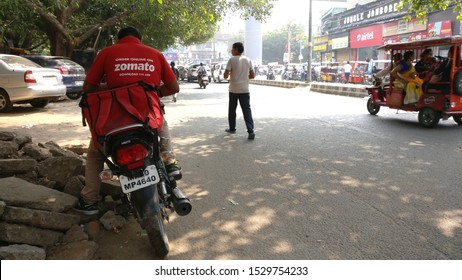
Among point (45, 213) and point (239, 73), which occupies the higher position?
point (239, 73)

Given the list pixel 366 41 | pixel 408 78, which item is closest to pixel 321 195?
pixel 408 78

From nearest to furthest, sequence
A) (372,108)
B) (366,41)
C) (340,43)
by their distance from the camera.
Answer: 1. (372,108)
2. (366,41)
3. (340,43)

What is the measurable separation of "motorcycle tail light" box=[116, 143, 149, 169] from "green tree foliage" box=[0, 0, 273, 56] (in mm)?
9472

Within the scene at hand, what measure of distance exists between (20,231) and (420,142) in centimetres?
650

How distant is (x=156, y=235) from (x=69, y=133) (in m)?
5.80

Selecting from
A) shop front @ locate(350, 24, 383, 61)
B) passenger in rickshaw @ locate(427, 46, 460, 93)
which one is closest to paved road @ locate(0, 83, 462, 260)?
passenger in rickshaw @ locate(427, 46, 460, 93)

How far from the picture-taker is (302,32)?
81312mm

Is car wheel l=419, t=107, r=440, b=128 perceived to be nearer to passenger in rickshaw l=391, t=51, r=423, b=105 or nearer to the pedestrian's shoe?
passenger in rickshaw l=391, t=51, r=423, b=105

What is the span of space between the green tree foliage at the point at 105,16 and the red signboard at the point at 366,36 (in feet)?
48.0

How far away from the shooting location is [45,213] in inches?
125

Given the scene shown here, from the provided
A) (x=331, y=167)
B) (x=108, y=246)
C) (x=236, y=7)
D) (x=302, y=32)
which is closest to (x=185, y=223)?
(x=108, y=246)

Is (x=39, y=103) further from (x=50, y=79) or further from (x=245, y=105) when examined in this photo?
(x=245, y=105)

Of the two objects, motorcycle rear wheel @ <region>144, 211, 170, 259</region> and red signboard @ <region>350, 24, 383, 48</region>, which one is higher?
red signboard @ <region>350, 24, 383, 48</region>

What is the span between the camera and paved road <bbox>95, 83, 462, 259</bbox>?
3.20m
